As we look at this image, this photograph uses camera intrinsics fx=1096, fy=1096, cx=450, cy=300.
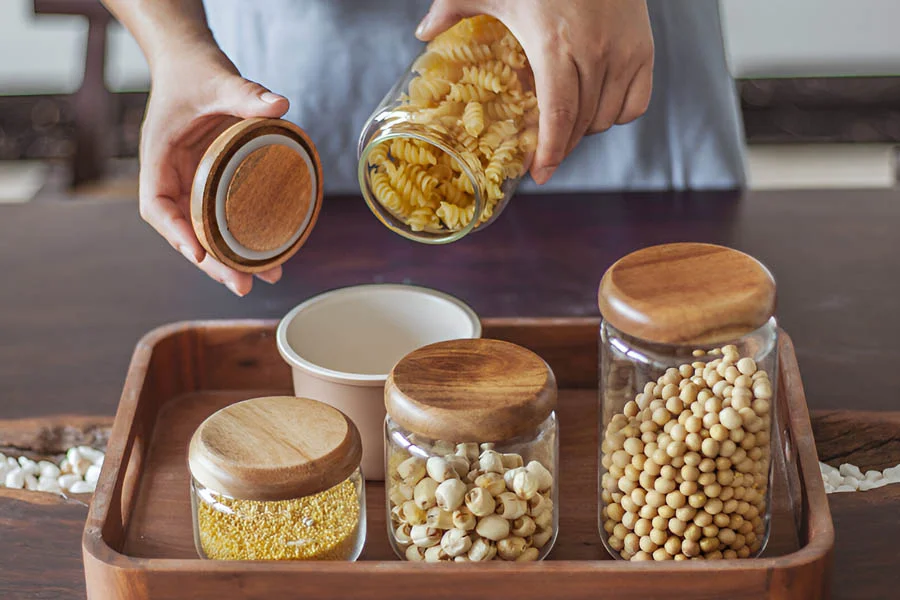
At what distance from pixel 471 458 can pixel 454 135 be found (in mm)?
241

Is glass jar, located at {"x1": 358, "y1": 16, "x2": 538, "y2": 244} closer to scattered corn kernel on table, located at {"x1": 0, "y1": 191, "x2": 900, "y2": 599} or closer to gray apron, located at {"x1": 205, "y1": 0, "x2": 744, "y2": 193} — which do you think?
scattered corn kernel on table, located at {"x1": 0, "y1": 191, "x2": 900, "y2": 599}

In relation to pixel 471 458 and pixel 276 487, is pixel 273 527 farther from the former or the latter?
pixel 471 458

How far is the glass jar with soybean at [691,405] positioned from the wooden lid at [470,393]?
0.07m

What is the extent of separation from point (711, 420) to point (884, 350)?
43 cm

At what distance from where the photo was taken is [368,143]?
85 centimetres

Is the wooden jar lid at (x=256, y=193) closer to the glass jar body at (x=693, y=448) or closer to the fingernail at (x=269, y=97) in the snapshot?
the fingernail at (x=269, y=97)

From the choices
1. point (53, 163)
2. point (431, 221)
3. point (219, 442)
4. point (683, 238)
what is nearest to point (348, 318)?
point (431, 221)

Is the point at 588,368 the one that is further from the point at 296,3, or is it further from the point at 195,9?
the point at 296,3

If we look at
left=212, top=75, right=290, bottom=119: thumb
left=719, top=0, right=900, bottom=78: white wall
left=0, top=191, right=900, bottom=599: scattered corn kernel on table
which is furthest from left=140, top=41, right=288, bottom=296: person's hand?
left=719, top=0, right=900, bottom=78: white wall

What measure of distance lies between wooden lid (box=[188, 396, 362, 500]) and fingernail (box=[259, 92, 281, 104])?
0.25m

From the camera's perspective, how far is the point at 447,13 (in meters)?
0.86

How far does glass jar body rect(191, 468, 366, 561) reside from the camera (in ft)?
2.40

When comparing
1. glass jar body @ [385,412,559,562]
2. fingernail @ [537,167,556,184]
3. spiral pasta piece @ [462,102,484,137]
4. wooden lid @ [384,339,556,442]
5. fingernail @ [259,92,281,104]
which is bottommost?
glass jar body @ [385,412,559,562]

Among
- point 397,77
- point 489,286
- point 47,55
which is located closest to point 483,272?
point 489,286
